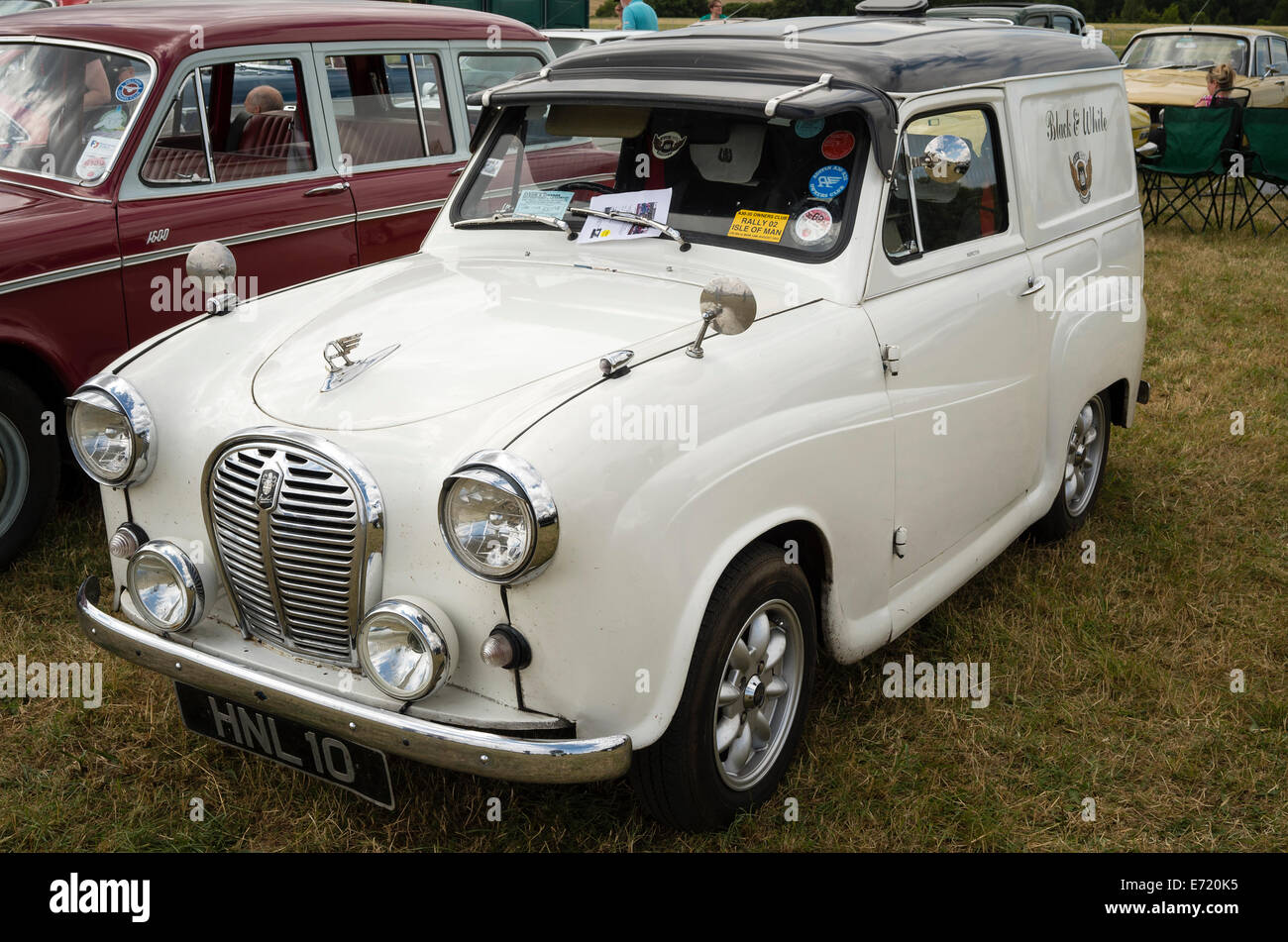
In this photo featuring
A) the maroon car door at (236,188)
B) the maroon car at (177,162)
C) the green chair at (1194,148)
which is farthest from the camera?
the green chair at (1194,148)

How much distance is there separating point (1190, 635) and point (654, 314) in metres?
2.35

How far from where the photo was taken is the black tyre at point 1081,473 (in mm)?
4652

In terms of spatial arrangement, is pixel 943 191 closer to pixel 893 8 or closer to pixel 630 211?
pixel 630 211

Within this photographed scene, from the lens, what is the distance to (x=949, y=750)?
3482 mm

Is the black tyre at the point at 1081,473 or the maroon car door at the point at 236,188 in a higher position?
the maroon car door at the point at 236,188

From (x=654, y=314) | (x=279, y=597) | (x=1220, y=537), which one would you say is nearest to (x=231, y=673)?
(x=279, y=597)

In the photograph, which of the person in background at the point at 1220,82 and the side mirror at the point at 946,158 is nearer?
the side mirror at the point at 946,158

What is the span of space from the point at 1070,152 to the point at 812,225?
155 centimetres

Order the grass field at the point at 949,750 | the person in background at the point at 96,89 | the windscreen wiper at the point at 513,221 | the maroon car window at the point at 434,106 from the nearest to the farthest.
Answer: the grass field at the point at 949,750 → the windscreen wiper at the point at 513,221 → the person in background at the point at 96,89 → the maroon car window at the point at 434,106

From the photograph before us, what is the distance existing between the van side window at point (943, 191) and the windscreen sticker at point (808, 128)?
240mm

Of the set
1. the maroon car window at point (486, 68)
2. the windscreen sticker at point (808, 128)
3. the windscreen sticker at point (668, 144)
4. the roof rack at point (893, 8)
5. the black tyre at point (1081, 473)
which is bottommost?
the black tyre at point (1081, 473)

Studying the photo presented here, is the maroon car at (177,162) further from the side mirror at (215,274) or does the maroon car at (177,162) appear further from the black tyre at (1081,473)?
the black tyre at (1081,473)

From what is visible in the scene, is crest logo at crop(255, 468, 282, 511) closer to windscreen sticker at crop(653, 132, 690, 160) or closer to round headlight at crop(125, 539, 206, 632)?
round headlight at crop(125, 539, 206, 632)

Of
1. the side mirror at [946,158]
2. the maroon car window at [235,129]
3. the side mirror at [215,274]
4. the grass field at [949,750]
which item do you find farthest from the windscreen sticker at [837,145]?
the maroon car window at [235,129]
